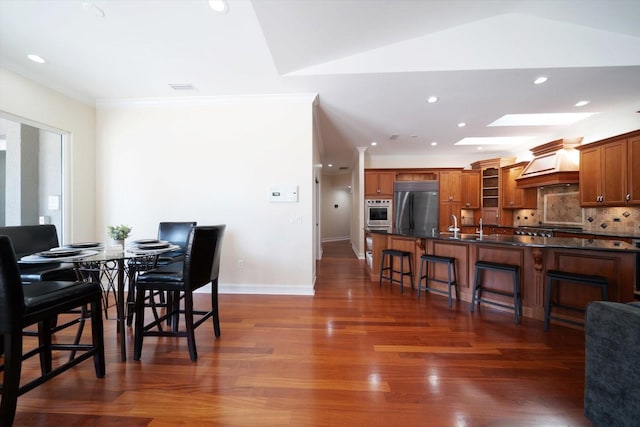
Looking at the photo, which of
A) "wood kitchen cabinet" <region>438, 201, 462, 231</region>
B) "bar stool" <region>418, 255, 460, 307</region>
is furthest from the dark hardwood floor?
"wood kitchen cabinet" <region>438, 201, 462, 231</region>

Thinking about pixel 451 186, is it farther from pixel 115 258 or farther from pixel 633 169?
pixel 115 258

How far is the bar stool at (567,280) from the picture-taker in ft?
6.85

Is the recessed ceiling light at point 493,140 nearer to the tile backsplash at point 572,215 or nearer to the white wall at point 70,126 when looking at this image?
the tile backsplash at point 572,215

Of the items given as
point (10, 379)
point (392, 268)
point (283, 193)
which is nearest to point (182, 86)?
point (283, 193)

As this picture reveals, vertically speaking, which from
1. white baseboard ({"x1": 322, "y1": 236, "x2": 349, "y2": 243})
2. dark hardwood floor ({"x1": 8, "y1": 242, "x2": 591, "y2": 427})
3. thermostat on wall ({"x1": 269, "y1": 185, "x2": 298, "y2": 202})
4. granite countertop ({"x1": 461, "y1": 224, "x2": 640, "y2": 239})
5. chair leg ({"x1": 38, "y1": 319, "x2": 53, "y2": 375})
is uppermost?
thermostat on wall ({"x1": 269, "y1": 185, "x2": 298, "y2": 202})

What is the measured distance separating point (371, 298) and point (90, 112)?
15.8 ft

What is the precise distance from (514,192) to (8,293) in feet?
24.9

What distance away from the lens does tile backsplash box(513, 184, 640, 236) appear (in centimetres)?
360

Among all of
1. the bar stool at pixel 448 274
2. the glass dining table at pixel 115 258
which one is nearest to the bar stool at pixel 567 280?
the bar stool at pixel 448 274

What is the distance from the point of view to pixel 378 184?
627cm

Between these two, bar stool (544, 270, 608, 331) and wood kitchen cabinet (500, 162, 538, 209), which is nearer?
bar stool (544, 270, 608, 331)

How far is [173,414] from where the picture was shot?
4.39 ft

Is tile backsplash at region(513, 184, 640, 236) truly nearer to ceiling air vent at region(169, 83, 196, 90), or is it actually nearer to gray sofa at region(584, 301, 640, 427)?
gray sofa at region(584, 301, 640, 427)

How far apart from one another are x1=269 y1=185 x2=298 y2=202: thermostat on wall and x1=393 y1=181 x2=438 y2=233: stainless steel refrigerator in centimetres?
373
